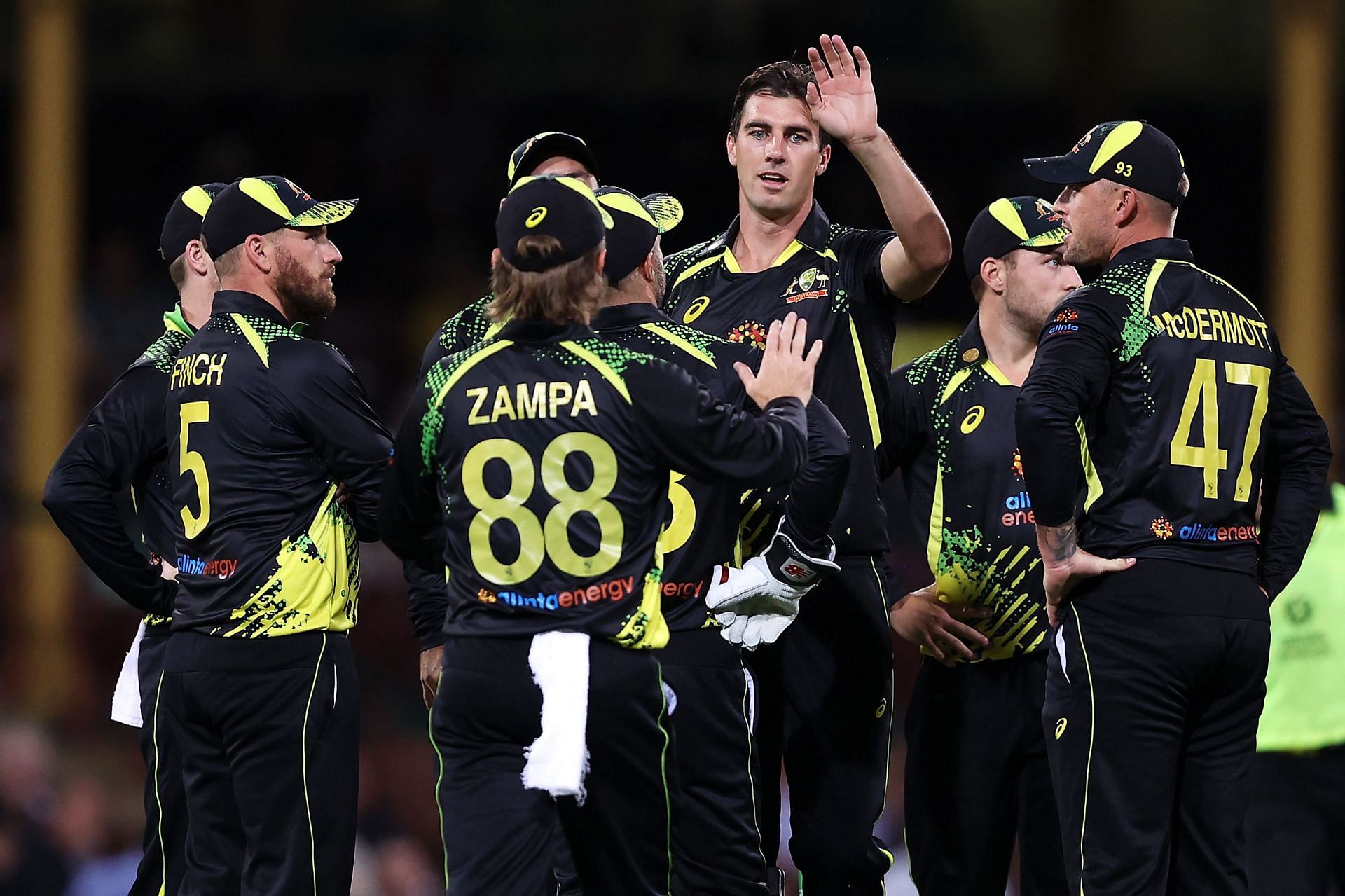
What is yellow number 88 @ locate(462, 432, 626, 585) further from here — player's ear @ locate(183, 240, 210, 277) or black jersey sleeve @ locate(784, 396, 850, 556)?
player's ear @ locate(183, 240, 210, 277)

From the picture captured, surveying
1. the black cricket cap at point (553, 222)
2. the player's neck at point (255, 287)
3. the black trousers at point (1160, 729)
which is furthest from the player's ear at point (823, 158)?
the player's neck at point (255, 287)

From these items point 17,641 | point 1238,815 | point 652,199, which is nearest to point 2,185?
point 17,641

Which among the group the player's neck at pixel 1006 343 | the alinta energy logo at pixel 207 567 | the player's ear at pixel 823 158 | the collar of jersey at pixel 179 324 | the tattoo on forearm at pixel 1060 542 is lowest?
the alinta energy logo at pixel 207 567

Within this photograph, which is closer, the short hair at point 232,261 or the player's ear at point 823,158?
the short hair at point 232,261

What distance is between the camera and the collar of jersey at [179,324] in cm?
570

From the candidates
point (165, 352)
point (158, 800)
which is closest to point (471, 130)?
point (165, 352)

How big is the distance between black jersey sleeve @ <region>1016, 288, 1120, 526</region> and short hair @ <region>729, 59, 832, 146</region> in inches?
44.0

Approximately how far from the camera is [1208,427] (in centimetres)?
469

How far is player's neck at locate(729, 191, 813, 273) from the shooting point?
5434 mm

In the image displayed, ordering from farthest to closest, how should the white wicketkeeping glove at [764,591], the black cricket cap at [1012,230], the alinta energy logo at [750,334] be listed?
the black cricket cap at [1012,230] → the alinta energy logo at [750,334] → the white wicketkeeping glove at [764,591]

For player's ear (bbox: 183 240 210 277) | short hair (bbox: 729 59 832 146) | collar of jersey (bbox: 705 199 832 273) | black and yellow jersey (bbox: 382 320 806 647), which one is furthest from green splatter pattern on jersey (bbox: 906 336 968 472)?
player's ear (bbox: 183 240 210 277)

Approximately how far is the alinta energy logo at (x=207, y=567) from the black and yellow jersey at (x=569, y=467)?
1072 mm

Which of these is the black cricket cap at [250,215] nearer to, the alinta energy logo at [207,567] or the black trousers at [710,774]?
the alinta energy logo at [207,567]

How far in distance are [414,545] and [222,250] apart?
4.08 feet
